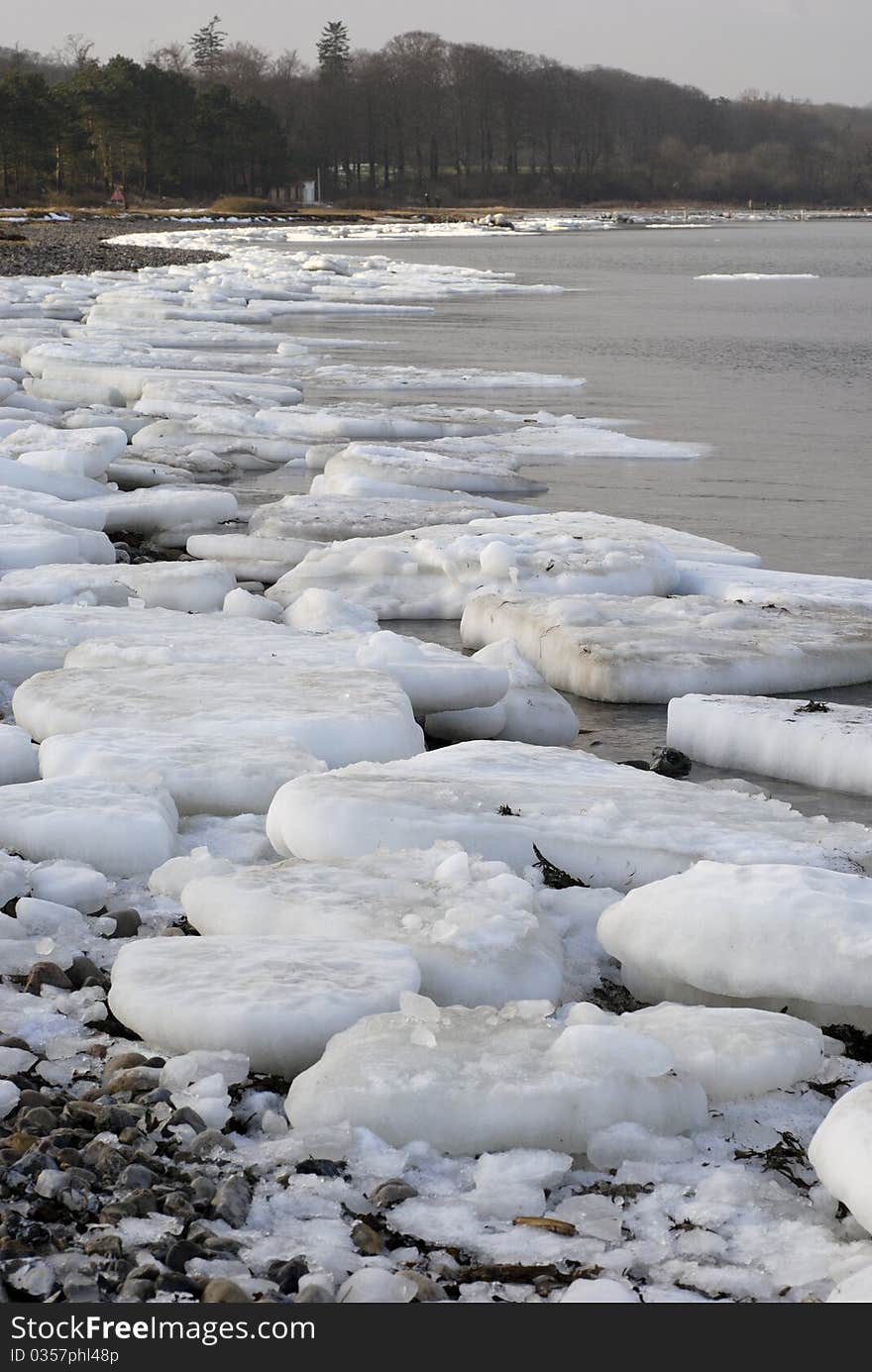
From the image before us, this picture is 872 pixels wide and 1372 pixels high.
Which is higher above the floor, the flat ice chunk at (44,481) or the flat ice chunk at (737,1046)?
the flat ice chunk at (44,481)

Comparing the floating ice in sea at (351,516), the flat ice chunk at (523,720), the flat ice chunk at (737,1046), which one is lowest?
the flat ice chunk at (523,720)

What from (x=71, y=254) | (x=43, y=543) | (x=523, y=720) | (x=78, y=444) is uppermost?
(x=71, y=254)

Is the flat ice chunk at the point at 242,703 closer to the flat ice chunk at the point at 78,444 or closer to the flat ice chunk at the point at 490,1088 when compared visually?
the flat ice chunk at the point at 490,1088

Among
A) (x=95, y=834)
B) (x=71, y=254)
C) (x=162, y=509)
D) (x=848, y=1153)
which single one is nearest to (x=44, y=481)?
(x=162, y=509)

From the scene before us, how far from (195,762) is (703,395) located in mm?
10332

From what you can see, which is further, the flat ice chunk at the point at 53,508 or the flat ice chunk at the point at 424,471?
the flat ice chunk at the point at 424,471

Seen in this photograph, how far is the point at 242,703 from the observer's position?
4074 mm

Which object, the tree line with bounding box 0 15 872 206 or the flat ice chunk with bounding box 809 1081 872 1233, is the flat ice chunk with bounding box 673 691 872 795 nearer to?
the flat ice chunk with bounding box 809 1081 872 1233

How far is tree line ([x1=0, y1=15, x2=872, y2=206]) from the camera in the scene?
259 ft

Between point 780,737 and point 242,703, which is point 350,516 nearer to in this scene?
point 242,703

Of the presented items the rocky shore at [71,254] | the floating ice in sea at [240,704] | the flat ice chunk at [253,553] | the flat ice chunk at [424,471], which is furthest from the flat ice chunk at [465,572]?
the rocky shore at [71,254]

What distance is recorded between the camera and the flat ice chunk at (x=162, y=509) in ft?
23.9

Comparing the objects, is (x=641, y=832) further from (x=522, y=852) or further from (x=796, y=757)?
(x=796, y=757)

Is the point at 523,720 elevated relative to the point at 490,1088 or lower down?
lower down
